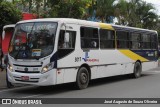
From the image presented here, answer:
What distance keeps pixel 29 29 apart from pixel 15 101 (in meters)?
3.09

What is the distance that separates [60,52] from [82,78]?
5.52ft

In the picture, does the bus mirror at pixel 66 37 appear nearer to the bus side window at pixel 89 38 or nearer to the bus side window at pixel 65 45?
the bus side window at pixel 65 45

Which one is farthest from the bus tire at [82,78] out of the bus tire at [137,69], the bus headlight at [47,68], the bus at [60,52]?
the bus tire at [137,69]

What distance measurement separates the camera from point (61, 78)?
1185cm

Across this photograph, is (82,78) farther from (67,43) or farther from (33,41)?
(33,41)

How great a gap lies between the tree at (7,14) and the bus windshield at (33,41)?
7.66 m

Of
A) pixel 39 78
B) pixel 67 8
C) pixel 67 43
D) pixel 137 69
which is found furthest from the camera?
pixel 67 8

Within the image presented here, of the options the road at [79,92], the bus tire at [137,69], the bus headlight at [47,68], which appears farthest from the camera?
the bus tire at [137,69]

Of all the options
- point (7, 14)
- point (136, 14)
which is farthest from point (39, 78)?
point (136, 14)

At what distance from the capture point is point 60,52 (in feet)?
39.0

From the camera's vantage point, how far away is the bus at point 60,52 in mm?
11609

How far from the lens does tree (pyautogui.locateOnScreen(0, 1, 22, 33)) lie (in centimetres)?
1989

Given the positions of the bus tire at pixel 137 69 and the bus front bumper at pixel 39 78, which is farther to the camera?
the bus tire at pixel 137 69

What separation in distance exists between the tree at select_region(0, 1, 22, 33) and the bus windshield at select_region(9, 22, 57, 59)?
7.66 meters
